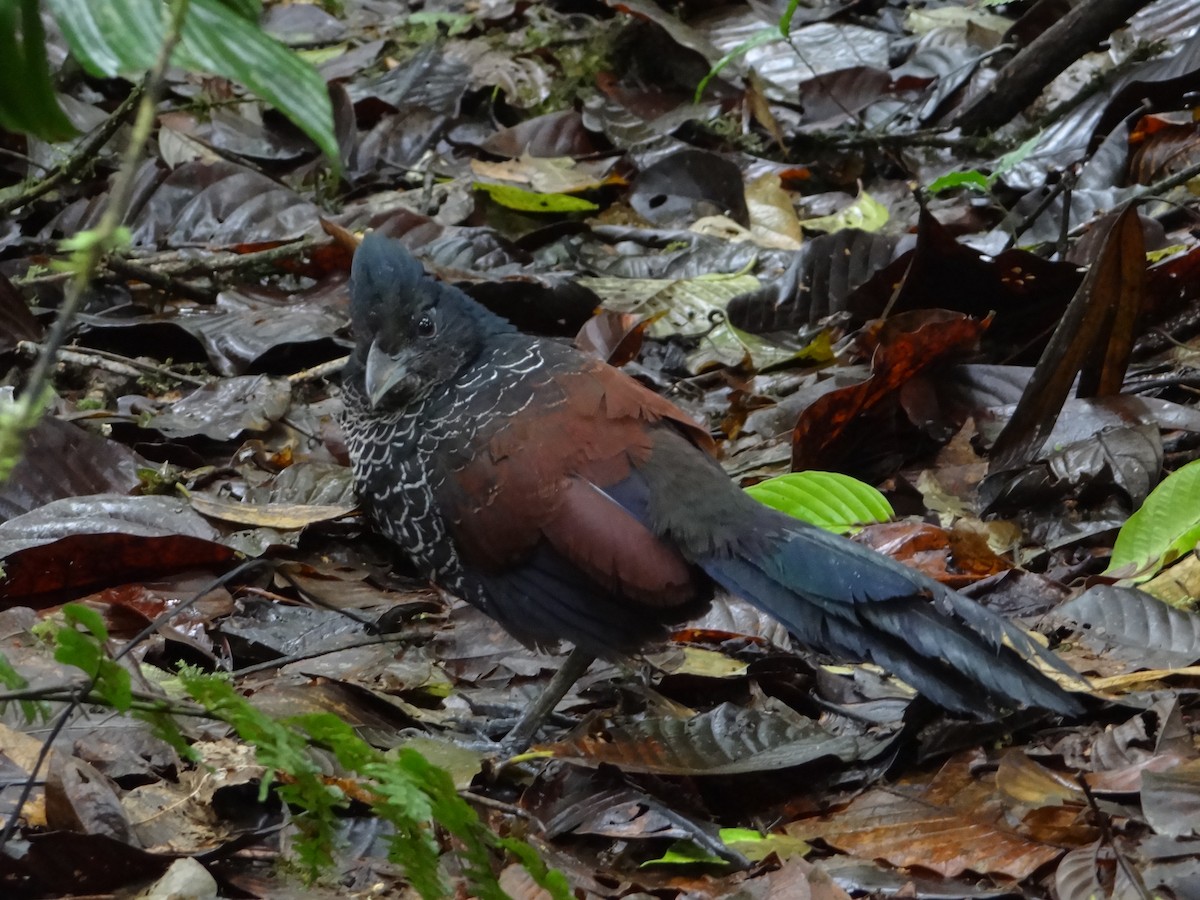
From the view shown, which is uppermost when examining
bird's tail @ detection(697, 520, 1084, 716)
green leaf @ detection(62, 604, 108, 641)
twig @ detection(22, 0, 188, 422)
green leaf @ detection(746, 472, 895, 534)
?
twig @ detection(22, 0, 188, 422)

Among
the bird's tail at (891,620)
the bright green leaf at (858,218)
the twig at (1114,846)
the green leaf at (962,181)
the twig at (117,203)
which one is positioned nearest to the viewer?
the twig at (117,203)

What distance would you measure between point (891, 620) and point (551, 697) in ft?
3.48

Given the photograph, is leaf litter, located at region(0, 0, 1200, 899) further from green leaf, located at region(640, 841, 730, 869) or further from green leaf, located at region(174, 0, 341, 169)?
green leaf, located at region(174, 0, 341, 169)

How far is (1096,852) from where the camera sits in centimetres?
229

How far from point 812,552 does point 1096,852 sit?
92 cm

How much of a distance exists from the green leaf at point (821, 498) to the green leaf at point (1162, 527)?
759 millimetres

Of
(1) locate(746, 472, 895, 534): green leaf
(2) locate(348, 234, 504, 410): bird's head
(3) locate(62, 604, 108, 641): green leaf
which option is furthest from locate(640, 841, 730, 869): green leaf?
(2) locate(348, 234, 504, 410): bird's head

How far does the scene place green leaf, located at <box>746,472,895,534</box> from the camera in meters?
3.81

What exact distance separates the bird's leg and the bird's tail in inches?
21.1

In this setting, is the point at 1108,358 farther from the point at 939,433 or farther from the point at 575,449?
the point at 575,449

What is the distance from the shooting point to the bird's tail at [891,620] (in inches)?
104

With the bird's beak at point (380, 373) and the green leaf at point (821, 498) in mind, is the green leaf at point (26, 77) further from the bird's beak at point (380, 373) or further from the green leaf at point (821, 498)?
the green leaf at point (821, 498)

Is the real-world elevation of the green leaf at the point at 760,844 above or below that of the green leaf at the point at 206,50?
below

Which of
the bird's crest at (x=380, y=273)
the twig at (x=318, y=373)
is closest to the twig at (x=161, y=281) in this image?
the twig at (x=318, y=373)
